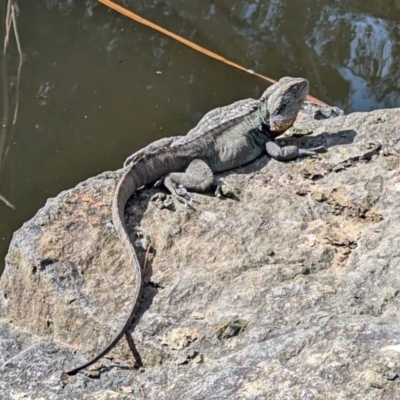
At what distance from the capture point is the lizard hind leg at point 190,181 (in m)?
4.90

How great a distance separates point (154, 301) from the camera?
150 inches

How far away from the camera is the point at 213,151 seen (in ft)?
17.6

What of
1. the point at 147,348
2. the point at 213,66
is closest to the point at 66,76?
the point at 213,66

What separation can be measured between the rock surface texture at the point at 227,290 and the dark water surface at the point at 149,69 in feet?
7.82

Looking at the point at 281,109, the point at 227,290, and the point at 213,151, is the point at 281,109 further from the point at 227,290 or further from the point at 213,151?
the point at 227,290

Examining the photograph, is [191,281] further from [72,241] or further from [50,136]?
[50,136]

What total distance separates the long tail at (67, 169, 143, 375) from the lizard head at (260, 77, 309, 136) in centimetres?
149

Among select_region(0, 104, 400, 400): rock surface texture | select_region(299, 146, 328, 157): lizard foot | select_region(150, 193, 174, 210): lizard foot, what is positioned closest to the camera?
select_region(0, 104, 400, 400): rock surface texture

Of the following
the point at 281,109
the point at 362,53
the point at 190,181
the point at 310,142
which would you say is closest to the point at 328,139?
the point at 310,142

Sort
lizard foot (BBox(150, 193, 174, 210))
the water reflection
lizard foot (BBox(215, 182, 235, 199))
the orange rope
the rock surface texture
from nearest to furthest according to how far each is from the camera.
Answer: the rock surface texture
lizard foot (BBox(150, 193, 174, 210))
lizard foot (BBox(215, 182, 235, 199))
the orange rope
the water reflection

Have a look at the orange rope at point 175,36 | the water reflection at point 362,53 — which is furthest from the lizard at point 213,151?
the water reflection at point 362,53

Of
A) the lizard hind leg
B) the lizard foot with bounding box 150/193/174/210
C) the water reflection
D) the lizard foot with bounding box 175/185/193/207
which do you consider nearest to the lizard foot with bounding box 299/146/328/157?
the lizard hind leg

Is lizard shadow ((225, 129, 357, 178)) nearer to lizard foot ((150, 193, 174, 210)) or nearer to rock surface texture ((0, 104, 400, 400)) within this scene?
rock surface texture ((0, 104, 400, 400))

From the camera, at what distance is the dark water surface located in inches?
290
